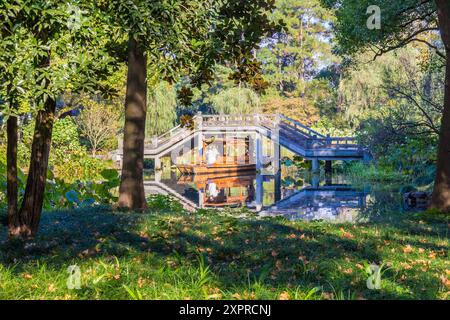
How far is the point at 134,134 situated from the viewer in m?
13.8

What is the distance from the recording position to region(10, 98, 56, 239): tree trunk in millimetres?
8594

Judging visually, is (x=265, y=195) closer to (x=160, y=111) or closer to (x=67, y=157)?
(x=67, y=157)

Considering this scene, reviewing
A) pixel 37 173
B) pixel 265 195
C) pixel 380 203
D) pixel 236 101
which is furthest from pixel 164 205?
pixel 236 101

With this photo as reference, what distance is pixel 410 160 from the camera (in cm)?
A: 2967

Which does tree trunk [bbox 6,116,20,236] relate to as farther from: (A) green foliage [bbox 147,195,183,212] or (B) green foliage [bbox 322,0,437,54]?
(B) green foliage [bbox 322,0,437,54]

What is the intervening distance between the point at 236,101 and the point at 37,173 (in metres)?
44.1

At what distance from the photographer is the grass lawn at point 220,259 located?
609 cm

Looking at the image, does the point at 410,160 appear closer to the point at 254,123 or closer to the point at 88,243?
the point at 254,123

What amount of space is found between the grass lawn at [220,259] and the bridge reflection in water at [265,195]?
9430 mm

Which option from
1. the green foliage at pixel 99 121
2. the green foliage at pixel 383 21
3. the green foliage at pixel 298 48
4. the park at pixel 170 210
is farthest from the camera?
the green foliage at pixel 298 48

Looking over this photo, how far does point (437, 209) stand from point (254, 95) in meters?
39.9

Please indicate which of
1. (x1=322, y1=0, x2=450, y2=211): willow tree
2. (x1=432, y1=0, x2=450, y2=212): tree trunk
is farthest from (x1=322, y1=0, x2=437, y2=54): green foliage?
(x1=432, y1=0, x2=450, y2=212): tree trunk

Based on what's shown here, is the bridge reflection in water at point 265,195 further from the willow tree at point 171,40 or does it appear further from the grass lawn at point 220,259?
the grass lawn at point 220,259

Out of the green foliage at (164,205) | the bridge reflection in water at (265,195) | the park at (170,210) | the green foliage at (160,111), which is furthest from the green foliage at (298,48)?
the green foliage at (164,205)
